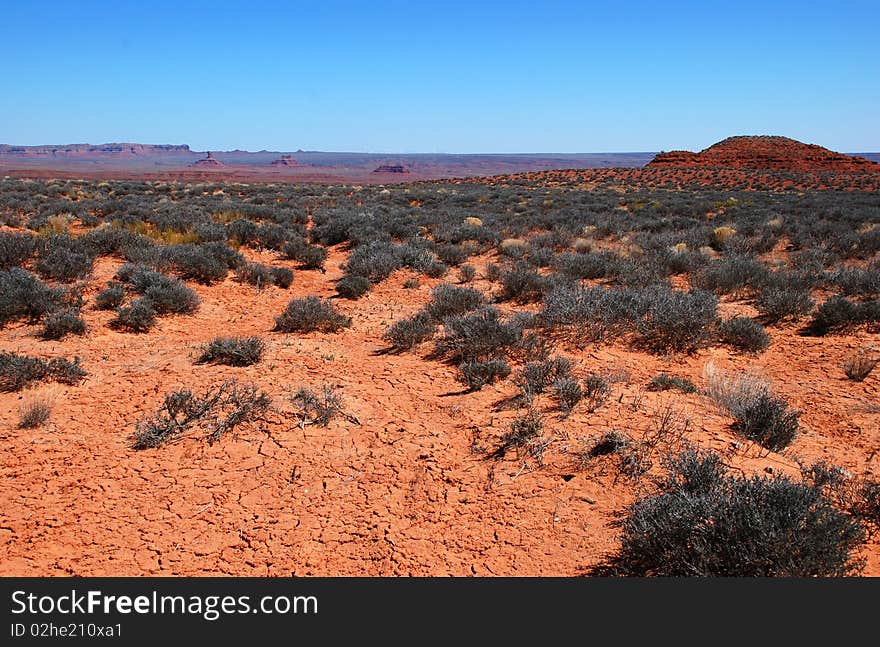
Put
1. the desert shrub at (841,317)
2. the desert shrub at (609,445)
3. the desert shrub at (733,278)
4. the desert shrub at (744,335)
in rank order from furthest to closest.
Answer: the desert shrub at (733,278), the desert shrub at (841,317), the desert shrub at (744,335), the desert shrub at (609,445)

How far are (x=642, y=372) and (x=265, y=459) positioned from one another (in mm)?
4253

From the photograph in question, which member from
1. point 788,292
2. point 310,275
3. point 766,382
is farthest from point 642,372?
point 310,275

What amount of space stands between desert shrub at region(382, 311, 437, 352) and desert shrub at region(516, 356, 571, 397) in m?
1.66

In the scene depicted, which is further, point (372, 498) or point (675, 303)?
point (675, 303)

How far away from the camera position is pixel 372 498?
12.6ft

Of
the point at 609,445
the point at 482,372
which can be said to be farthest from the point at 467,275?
the point at 609,445

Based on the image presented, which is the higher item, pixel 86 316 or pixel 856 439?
pixel 86 316

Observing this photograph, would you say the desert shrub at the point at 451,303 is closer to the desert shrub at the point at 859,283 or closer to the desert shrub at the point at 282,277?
the desert shrub at the point at 282,277

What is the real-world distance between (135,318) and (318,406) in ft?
12.3

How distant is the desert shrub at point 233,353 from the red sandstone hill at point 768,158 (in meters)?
62.7

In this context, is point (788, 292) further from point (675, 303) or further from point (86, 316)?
point (86, 316)

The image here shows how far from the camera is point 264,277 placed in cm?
980

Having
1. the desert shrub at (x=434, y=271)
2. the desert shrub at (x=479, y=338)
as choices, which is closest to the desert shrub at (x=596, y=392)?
the desert shrub at (x=479, y=338)

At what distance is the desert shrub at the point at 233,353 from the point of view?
6066mm
